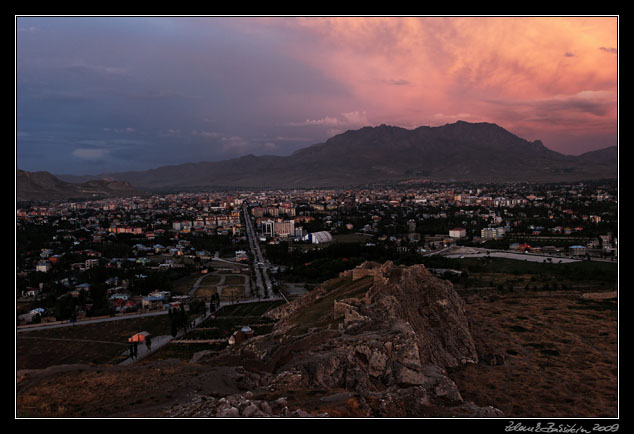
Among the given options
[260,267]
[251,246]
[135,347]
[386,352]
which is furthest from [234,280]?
[386,352]

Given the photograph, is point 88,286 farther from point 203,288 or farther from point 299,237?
point 299,237

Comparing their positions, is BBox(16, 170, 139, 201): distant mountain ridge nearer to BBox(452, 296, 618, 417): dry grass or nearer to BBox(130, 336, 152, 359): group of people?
BBox(130, 336, 152, 359): group of people

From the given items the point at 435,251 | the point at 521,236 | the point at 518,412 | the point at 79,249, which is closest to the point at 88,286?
the point at 79,249

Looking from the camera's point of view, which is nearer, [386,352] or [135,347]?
[386,352]

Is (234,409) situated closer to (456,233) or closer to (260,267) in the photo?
(260,267)

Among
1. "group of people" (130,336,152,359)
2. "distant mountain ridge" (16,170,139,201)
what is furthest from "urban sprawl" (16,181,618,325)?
"distant mountain ridge" (16,170,139,201)

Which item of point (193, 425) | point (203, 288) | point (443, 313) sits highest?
point (193, 425)
